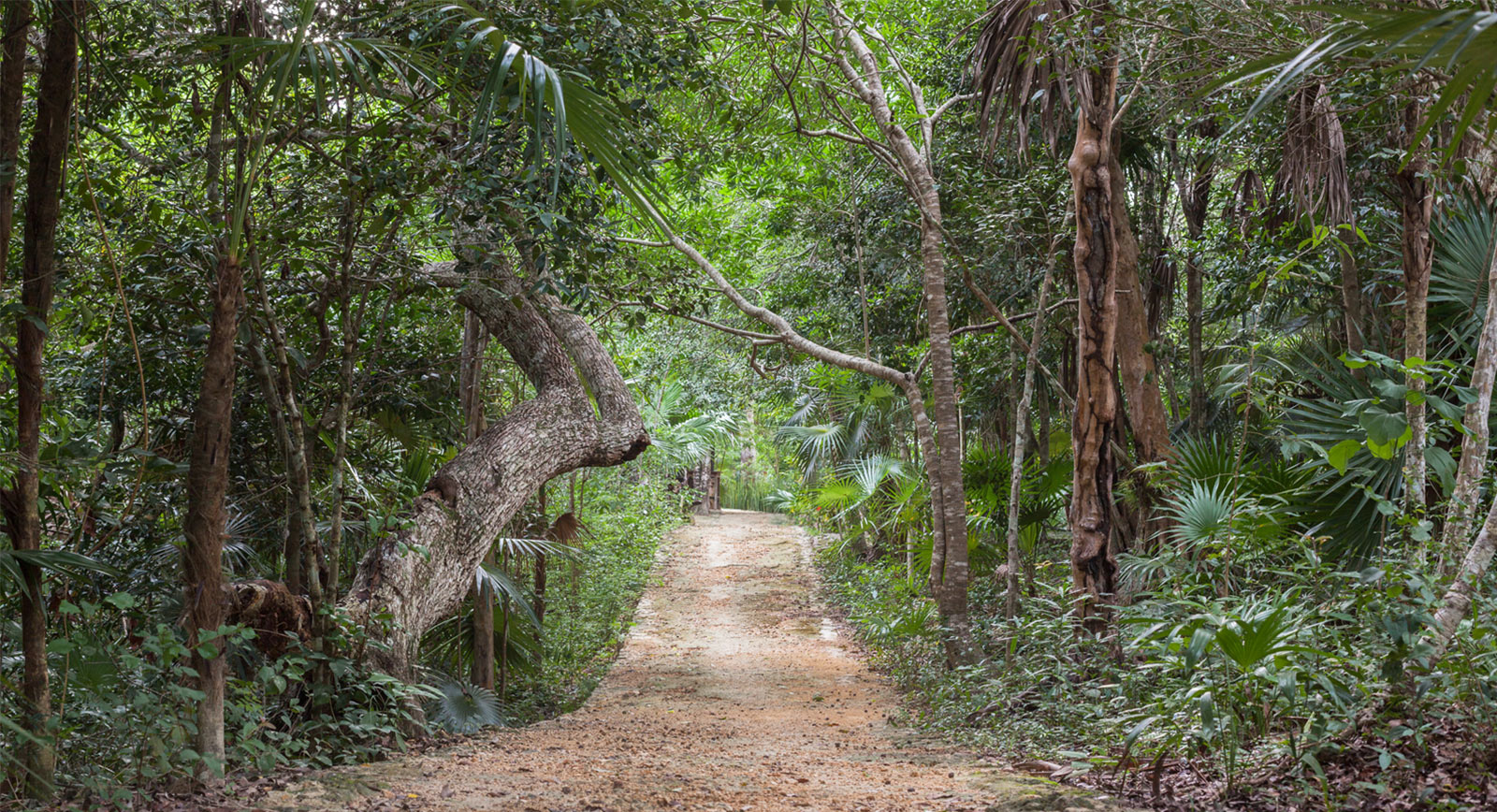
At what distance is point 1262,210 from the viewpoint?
6.70 meters

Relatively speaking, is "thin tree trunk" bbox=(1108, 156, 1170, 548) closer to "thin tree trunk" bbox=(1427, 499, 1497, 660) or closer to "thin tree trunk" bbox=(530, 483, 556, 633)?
"thin tree trunk" bbox=(1427, 499, 1497, 660)

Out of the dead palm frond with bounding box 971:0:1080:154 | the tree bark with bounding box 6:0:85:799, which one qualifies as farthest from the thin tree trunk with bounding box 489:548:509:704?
the dead palm frond with bounding box 971:0:1080:154

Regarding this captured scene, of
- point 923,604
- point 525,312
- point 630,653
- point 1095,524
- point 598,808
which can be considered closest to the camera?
point 598,808

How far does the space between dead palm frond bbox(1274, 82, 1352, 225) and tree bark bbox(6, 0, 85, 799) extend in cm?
550

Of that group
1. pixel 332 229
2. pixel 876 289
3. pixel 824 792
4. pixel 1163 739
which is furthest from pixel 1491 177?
pixel 332 229

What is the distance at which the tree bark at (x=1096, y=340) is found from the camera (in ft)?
19.1

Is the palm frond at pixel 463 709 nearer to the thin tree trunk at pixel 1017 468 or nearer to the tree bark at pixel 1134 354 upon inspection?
the thin tree trunk at pixel 1017 468

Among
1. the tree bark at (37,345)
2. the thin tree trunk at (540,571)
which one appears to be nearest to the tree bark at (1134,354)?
the thin tree trunk at (540,571)

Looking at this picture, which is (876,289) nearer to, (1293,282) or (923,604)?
(923,604)

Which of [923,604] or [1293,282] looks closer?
[1293,282]

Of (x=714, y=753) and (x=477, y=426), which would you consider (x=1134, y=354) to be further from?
(x=477, y=426)

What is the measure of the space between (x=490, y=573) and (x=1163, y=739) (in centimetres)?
454

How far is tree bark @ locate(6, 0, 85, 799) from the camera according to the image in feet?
9.57

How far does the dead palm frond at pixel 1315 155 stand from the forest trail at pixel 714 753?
11.9 ft
